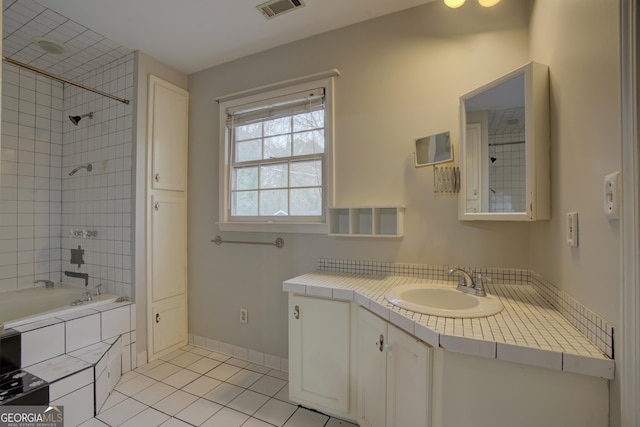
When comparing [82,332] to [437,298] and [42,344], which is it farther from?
[437,298]

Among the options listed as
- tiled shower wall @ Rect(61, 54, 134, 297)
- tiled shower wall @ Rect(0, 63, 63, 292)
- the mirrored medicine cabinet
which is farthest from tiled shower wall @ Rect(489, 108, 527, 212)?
tiled shower wall @ Rect(0, 63, 63, 292)

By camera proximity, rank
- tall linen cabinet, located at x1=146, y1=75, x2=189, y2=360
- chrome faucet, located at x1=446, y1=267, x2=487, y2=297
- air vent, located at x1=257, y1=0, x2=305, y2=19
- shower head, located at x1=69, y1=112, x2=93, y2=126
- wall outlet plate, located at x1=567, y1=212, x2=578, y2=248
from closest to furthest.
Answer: wall outlet plate, located at x1=567, y1=212, x2=578, y2=248
chrome faucet, located at x1=446, y1=267, x2=487, y2=297
air vent, located at x1=257, y1=0, x2=305, y2=19
tall linen cabinet, located at x1=146, y1=75, x2=189, y2=360
shower head, located at x1=69, y1=112, x2=93, y2=126

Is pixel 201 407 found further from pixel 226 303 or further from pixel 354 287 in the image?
pixel 354 287

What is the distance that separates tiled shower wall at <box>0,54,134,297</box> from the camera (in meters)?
2.38

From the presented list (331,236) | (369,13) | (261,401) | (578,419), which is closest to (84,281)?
(261,401)

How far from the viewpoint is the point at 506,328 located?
1020mm

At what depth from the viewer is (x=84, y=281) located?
8.63ft

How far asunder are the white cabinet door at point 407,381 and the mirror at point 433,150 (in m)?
1.04

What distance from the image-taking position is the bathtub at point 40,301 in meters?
2.25

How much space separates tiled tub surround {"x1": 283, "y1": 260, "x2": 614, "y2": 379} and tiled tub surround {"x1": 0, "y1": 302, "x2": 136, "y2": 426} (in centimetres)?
135

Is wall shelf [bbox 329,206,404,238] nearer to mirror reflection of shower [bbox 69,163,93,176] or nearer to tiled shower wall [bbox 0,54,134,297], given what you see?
tiled shower wall [bbox 0,54,134,297]

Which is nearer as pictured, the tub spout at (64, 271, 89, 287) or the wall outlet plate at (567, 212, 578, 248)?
the wall outlet plate at (567, 212, 578, 248)

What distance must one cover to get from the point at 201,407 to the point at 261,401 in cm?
37

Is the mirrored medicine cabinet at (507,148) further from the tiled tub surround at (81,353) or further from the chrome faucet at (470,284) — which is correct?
the tiled tub surround at (81,353)
